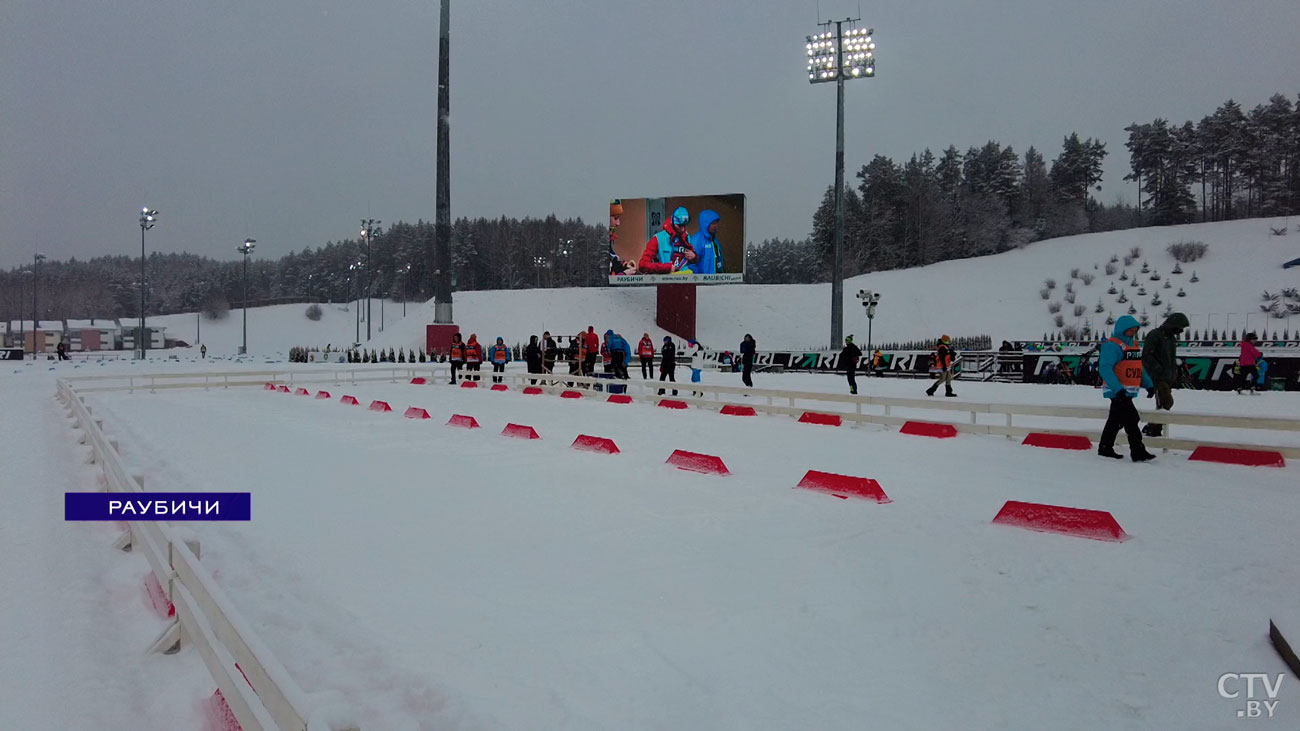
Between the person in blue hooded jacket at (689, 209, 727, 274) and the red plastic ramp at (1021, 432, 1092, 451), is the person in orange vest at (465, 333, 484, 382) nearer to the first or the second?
the red plastic ramp at (1021, 432, 1092, 451)

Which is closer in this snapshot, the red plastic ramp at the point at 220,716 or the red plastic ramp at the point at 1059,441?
the red plastic ramp at the point at 220,716

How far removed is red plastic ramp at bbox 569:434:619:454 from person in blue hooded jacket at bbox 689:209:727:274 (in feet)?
128

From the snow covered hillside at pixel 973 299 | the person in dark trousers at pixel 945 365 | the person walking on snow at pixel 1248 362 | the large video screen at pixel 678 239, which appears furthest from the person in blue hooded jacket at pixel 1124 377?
the snow covered hillside at pixel 973 299

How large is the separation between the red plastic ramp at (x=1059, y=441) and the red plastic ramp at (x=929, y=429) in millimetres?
1291

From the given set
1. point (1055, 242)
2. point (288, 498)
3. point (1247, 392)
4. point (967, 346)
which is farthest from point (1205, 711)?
point (1055, 242)

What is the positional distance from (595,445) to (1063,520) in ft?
22.8

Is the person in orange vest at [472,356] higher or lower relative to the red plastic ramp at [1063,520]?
higher

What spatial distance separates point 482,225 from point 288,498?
120192mm

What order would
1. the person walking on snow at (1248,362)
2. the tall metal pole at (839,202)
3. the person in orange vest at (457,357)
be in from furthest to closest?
the tall metal pole at (839,202)
the person in orange vest at (457,357)
the person walking on snow at (1248,362)

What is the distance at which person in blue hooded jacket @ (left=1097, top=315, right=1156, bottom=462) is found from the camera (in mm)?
9250

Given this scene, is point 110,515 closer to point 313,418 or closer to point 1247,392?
point 313,418

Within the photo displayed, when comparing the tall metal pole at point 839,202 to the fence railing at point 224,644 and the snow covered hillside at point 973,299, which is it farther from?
the fence railing at point 224,644

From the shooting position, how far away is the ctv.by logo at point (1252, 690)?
11.5 feet

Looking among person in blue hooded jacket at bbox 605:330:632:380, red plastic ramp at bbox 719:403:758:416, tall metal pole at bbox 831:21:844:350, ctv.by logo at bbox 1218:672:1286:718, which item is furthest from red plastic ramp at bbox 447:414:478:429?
tall metal pole at bbox 831:21:844:350
